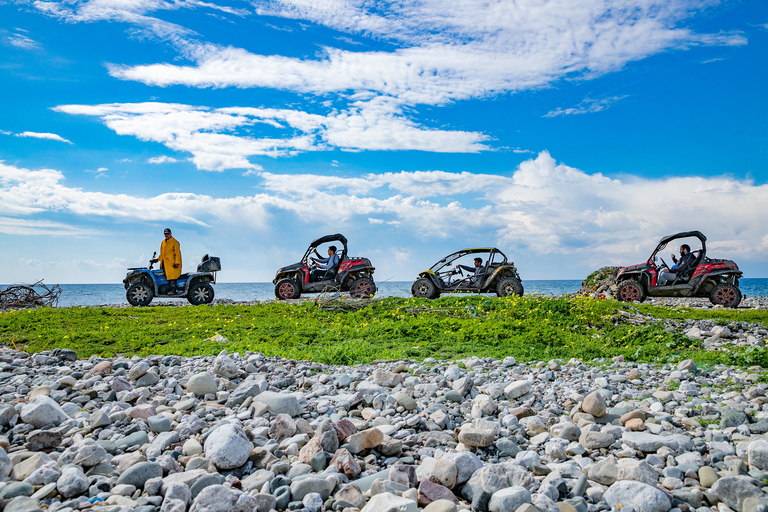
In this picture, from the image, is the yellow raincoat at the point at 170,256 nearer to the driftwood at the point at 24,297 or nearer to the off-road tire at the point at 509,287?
the driftwood at the point at 24,297

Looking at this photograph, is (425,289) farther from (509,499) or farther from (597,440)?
(509,499)

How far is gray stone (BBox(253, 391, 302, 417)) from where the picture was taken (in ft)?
13.0

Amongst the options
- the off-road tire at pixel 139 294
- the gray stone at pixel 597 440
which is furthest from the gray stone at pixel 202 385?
the off-road tire at pixel 139 294

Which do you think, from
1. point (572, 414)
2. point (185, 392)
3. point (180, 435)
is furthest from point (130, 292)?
point (572, 414)

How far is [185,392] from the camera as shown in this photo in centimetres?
475

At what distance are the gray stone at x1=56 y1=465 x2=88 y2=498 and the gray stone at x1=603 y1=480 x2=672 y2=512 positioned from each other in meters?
2.90

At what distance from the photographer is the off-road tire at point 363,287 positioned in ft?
53.4

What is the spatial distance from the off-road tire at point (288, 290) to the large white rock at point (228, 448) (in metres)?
13.8

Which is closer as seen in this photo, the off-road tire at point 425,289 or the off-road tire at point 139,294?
the off-road tire at point 139,294

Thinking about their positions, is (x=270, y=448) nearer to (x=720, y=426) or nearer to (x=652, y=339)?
(x=720, y=426)

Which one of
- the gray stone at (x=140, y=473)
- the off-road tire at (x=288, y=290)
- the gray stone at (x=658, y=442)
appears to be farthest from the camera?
the off-road tire at (x=288, y=290)

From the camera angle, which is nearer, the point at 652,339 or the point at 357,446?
the point at 357,446

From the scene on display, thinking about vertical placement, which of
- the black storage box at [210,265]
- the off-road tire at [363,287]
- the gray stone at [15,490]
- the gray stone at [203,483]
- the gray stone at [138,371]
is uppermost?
the black storage box at [210,265]

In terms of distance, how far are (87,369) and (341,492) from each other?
4.51 m
